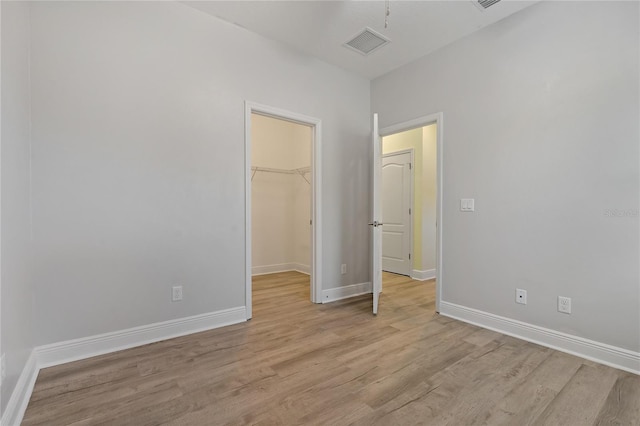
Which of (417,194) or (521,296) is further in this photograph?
(417,194)

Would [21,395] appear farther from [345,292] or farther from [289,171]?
[289,171]

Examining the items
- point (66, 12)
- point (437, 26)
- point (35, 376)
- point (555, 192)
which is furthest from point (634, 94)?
point (35, 376)

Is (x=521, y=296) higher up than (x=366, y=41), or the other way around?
(x=366, y=41)

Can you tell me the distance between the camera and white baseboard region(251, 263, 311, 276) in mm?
5070

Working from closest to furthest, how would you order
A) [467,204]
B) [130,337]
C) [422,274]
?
[130,337]
[467,204]
[422,274]

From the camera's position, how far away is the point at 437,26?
9.15ft

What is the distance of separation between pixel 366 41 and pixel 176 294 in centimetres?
302

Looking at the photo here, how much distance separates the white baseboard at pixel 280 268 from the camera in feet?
16.6

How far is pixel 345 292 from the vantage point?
12.3 ft

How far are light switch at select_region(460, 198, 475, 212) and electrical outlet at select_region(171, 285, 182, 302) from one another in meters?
2.75

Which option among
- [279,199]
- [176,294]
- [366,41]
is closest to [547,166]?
[366,41]

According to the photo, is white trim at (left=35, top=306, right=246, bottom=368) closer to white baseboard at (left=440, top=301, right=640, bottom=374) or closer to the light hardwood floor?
the light hardwood floor

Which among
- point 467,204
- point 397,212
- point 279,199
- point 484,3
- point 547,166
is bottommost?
point 397,212

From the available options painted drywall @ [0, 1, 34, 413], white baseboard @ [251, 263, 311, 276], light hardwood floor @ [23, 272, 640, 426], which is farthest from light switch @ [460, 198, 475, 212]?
painted drywall @ [0, 1, 34, 413]
